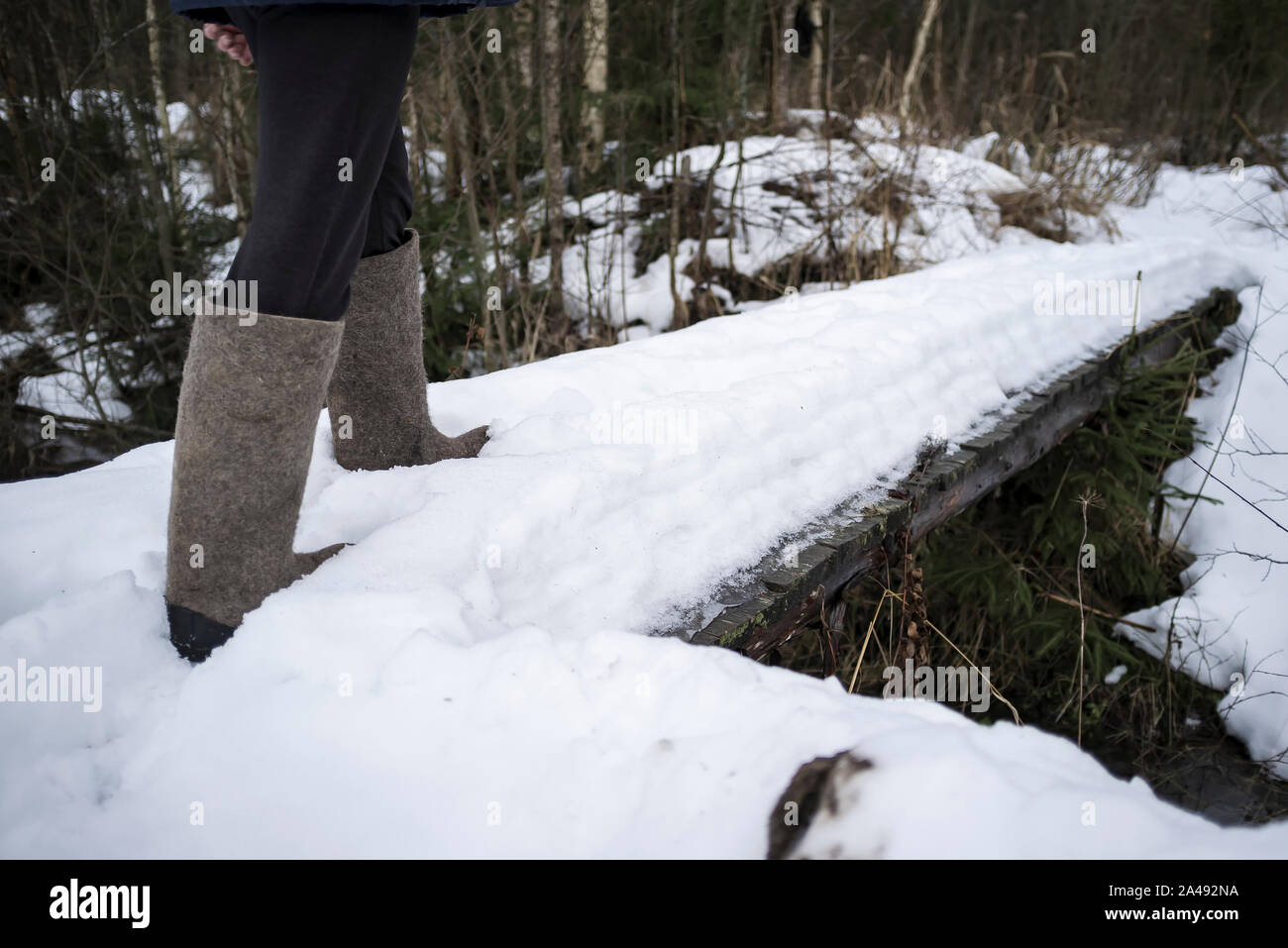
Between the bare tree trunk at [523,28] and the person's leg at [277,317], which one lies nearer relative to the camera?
the person's leg at [277,317]

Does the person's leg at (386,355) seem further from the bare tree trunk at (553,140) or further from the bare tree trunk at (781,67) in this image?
the bare tree trunk at (781,67)

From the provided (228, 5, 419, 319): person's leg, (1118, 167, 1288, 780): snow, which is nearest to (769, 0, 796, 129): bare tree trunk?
(1118, 167, 1288, 780): snow

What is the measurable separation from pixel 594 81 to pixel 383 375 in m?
6.36

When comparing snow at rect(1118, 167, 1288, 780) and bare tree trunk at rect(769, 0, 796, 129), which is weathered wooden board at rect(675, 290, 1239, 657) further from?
bare tree trunk at rect(769, 0, 796, 129)

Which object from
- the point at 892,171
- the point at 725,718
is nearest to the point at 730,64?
the point at 892,171

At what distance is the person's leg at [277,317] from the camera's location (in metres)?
1.26

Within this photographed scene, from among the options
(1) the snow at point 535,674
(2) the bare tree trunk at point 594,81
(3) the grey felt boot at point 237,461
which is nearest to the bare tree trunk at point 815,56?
(2) the bare tree trunk at point 594,81

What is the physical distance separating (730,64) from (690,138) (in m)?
0.84

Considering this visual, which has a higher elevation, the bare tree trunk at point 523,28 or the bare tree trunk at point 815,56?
the bare tree trunk at point 815,56

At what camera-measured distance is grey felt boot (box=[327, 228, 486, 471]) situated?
70.4 inches

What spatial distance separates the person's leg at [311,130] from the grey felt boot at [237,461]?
2.6 inches

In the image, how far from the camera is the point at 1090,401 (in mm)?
3750

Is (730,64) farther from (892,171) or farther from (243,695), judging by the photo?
(243,695)
